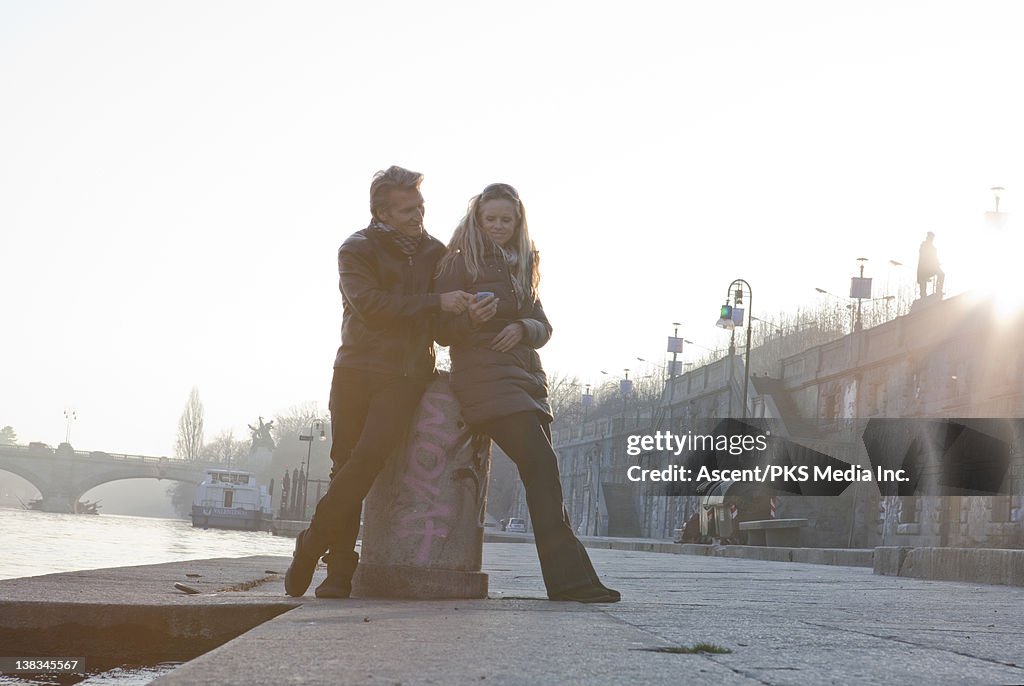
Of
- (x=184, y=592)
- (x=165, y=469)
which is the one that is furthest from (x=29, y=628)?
(x=165, y=469)

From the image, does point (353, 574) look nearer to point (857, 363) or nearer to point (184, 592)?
point (184, 592)

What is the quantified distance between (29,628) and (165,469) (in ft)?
368

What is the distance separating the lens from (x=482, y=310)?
4.46m

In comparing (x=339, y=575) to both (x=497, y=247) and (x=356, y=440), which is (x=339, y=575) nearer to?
(x=356, y=440)

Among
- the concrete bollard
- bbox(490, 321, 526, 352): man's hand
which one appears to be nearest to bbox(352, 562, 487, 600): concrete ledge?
the concrete bollard

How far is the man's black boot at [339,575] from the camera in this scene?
437 cm

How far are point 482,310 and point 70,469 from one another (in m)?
114

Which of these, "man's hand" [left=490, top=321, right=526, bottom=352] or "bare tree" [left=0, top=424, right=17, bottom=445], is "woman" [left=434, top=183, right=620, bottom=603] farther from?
"bare tree" [left=0, top=424, right=17, bottom=445]

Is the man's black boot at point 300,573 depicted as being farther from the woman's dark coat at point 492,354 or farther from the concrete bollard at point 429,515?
the woman's dark coat at point 492,354

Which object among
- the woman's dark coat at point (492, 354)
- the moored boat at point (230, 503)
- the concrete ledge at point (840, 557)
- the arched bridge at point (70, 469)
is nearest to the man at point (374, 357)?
the woman's dark coat at point (492, 354)

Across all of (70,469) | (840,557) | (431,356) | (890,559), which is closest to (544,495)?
(431,356)

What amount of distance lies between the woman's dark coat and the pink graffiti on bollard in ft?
0.39

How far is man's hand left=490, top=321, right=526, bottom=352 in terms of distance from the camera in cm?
455

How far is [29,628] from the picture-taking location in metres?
3.38
